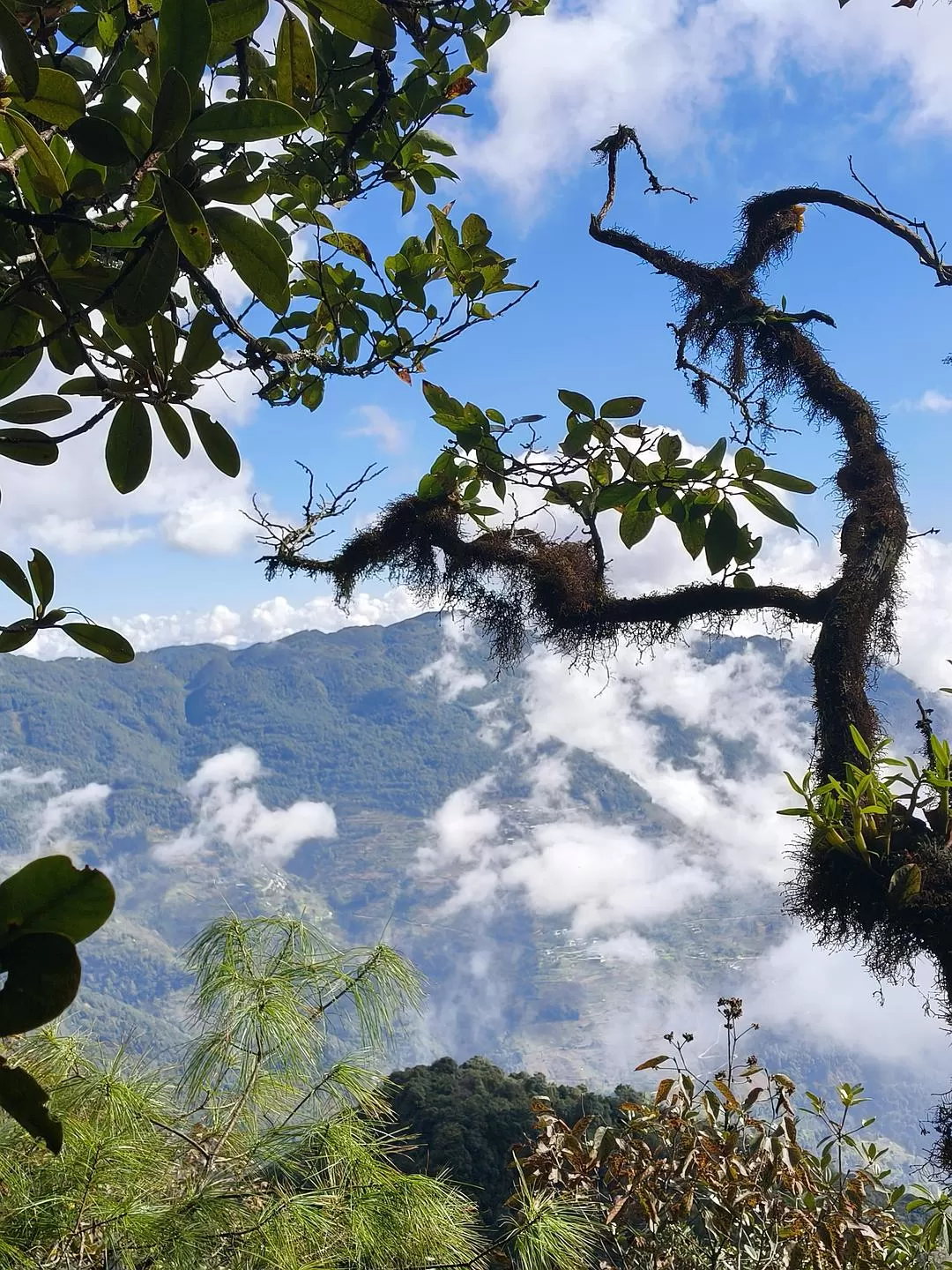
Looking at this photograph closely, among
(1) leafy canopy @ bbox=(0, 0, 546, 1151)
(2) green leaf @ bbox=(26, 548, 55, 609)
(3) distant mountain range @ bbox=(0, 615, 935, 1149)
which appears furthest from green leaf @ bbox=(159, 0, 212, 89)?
(3) distant mountain range @ bbox=(0, 615, 935, 1149)

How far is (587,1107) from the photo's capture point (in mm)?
4844

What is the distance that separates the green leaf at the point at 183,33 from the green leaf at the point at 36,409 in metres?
0.27

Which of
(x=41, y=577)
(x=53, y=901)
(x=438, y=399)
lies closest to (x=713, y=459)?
(x=438, y=399)

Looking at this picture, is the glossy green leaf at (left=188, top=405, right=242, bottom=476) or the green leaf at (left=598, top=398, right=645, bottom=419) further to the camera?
the green leaf at (left=598, top=398, right=645, bottom=419)

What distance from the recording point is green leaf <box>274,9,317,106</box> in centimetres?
85

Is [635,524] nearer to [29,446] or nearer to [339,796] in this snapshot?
[29,446]

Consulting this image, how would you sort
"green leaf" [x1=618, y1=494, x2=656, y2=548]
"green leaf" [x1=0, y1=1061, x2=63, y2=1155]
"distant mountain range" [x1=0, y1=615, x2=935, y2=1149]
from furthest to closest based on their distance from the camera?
"distant mountain range" [x1=0, y1=615, x2=935, y2=1149] < "green leaf" [x1=618, y1=494, x2=656, y2=548] < "green leaf" [x1=0, y1=1061, x2=63, y2=1155]

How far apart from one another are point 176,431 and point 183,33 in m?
0.29

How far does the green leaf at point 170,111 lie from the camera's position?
0.47m

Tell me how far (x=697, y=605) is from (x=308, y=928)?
6.64 ft

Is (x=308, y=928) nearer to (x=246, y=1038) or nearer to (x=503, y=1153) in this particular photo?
(x=246, y=1038)

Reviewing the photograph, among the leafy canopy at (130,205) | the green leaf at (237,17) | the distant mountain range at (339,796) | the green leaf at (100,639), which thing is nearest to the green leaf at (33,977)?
the leafy canopy at (130,205)

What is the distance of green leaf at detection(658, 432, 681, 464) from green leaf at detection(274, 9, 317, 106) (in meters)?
0.69

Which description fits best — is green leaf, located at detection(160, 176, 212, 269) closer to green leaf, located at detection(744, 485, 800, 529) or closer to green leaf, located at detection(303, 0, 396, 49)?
green leaf, located at detection(303, 0, 396, 49)
